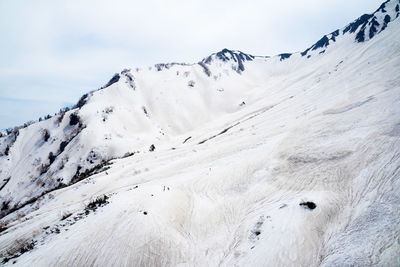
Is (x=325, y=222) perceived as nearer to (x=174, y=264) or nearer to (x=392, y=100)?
(x=174, y=264)

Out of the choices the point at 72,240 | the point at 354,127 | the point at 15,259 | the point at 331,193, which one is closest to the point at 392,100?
the point at 354,127

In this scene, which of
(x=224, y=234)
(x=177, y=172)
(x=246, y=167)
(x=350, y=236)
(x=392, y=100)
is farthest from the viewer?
(x=177, y=172)

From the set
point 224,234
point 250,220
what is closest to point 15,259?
point 224,234

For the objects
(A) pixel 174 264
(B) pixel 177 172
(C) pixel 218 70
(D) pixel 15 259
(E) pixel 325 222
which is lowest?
(E) pixel 325 222

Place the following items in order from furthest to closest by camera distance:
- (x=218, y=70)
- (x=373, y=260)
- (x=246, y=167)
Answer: (x=218, y=70) → (x=246, y=167) → (x=373, y=260)

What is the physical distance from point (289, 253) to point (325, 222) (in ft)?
7.56

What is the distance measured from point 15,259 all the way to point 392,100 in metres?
26.7

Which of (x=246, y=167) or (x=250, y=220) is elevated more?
(x=246, y=167)

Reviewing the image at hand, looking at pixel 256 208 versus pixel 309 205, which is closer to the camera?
pixel 309 205

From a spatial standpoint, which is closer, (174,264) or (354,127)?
(174,264)

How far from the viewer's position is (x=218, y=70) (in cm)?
12181

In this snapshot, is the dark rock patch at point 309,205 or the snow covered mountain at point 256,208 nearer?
the snow covered mountain at point 256,208

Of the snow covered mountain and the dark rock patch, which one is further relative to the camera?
the dark rock patch

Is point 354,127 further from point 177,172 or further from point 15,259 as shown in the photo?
point 15,259
